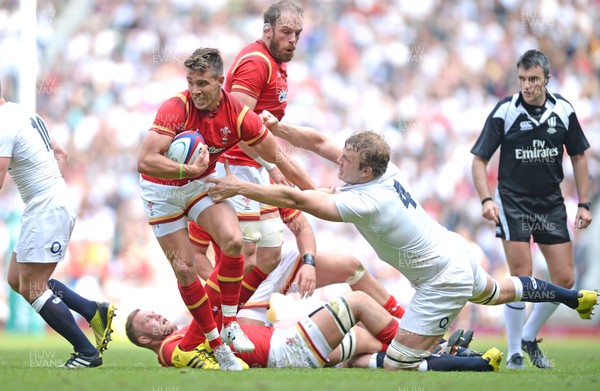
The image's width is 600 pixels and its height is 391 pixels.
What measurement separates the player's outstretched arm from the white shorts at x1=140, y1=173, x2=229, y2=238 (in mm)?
718

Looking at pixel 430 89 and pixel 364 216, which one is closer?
pixel 364 216

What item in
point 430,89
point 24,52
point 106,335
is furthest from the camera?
point 430,89

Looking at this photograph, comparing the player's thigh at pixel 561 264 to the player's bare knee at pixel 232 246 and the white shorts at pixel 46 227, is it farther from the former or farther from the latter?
the white shorts at pixel 46 227

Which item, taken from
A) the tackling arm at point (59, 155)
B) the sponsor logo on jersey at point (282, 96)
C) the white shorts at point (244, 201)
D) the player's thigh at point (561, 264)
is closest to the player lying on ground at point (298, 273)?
the white shorts at point (244, 201)

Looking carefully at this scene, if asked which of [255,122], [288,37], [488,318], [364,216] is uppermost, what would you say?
[288,37]

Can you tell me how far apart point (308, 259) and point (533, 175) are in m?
2.24

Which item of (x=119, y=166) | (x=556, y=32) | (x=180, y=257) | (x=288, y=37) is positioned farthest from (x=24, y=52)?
(x=556, y=32)

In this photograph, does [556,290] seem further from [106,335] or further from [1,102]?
[1,102]

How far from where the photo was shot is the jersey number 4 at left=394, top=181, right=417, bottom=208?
686 centimetres

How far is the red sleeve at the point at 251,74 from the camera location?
8.07 meters

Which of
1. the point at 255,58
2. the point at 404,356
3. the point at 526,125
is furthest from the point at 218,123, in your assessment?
the point at 526,125

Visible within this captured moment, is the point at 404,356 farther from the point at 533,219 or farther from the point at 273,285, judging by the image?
the point at 533,219

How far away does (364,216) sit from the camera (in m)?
6.64

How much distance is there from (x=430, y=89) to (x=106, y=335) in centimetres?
1126
